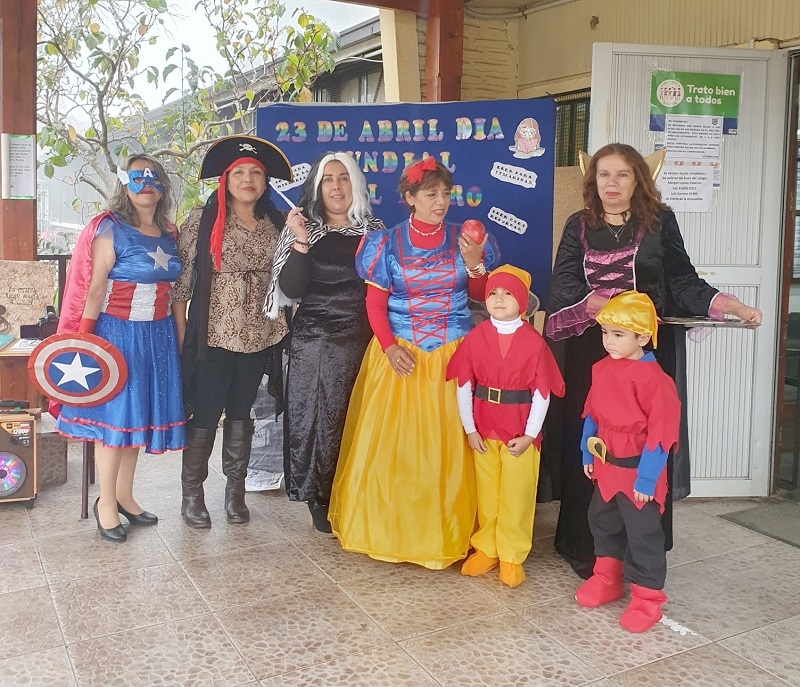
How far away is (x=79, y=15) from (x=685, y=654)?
4647 mm

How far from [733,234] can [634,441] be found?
1780mm

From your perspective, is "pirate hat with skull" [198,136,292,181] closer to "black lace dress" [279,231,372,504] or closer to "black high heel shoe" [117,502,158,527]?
"black lace dress" [279,231,372,504]

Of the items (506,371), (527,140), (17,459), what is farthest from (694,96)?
(17,459)

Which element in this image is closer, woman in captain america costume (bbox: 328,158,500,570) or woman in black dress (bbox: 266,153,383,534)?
woman in captain america costume (bbox: 328,158,500,570)

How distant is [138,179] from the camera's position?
309 cm

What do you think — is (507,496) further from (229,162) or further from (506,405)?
(229,162)

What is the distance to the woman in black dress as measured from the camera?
122 inches

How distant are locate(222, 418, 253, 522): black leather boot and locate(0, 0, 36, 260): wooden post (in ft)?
5.11

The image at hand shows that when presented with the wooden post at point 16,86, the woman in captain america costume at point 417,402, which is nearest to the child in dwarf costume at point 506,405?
the woman in captain america costume at point 417,402

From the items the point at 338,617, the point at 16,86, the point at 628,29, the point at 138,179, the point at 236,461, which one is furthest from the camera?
the point at 628,29

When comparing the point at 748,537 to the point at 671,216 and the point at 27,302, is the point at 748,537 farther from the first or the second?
the point at 27,302

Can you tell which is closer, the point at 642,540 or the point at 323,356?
the point at 642,540

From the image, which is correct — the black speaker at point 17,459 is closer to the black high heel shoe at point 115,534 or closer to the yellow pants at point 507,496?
the black high heel shoe at point 115,534

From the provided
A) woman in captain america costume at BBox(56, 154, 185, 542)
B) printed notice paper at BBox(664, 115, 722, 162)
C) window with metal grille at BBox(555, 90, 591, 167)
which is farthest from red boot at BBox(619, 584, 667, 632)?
window with metal grille at BBox(555, 90, 591, 167)
